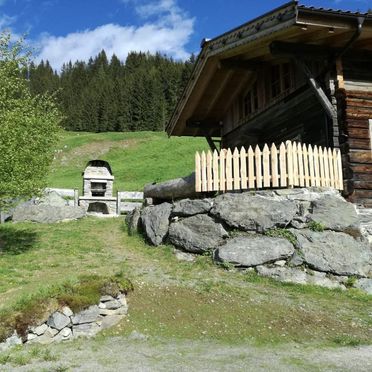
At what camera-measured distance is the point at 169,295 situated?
30.0 feet

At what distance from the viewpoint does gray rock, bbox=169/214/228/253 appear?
463 inches

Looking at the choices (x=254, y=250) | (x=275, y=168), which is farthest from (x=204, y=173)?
(x=254, y=250)

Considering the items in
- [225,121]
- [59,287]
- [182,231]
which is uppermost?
[225,121]

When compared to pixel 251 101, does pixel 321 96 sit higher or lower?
lower

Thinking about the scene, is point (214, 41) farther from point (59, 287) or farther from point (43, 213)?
point (43, 213)

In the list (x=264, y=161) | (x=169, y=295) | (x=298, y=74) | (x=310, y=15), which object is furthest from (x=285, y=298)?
(x=298, y=74)

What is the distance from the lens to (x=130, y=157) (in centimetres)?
5275

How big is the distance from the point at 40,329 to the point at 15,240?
8.59 m

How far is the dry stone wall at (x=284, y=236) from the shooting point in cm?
1069

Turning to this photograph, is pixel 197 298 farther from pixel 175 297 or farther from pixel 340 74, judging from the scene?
pixel 340 74

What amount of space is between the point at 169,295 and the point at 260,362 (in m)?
3.14

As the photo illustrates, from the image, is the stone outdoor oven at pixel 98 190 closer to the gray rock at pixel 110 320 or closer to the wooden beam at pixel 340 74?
the wooden beam at pixel 340 74

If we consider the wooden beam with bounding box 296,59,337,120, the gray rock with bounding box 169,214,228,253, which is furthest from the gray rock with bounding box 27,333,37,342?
the wooden beam with bounding box 296,59,337,120

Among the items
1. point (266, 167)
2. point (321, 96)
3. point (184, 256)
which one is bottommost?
point (184, 256)
